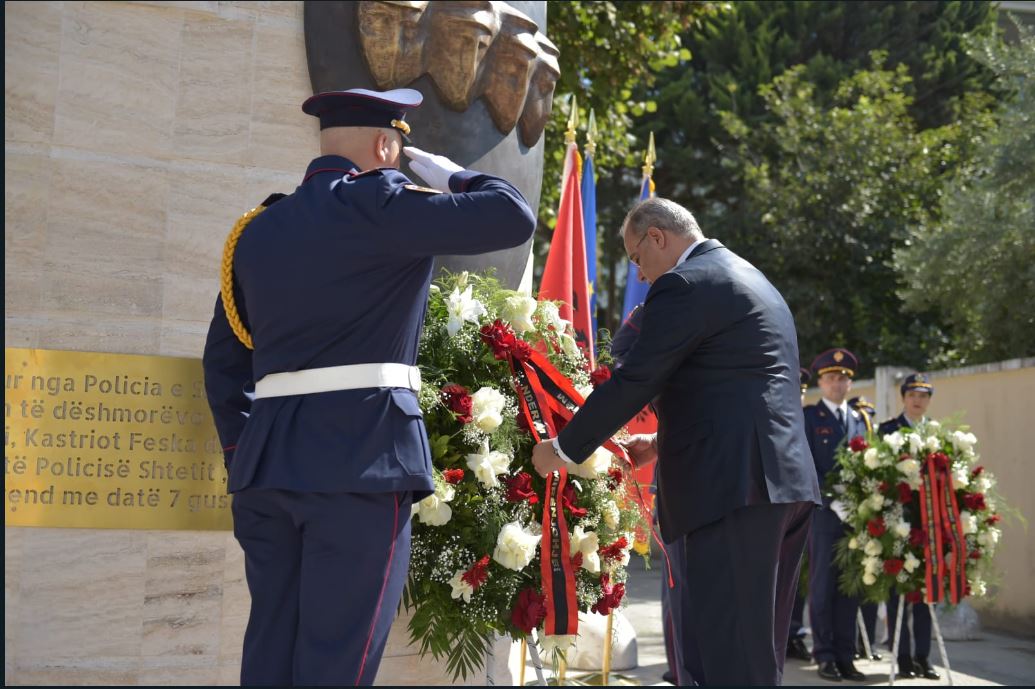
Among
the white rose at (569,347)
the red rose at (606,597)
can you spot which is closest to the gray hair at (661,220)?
the white rose at (569,347)

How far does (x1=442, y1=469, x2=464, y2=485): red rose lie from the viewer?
391 centimetres

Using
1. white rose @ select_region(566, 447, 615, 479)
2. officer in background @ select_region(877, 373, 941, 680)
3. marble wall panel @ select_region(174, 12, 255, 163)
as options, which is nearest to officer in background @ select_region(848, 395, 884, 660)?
officer in background @ select_region(877, 373, 941, 680)

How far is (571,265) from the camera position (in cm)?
752

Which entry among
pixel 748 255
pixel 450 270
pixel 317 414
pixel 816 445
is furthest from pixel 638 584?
pixel 317 414

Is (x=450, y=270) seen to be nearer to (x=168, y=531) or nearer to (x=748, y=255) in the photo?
(x=168, y=531)

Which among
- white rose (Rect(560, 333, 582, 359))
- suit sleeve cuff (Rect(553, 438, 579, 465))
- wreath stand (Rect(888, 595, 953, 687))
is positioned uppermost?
white rose (Rect(560, 333, 582, 359))

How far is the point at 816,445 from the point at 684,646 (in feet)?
14.8

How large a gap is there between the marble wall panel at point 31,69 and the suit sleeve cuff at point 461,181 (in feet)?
6.32

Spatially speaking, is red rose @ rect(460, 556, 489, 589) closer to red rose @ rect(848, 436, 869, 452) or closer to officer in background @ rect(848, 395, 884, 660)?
red rose @ rect(848, 436, 869, 452)

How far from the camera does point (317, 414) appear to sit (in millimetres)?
3035

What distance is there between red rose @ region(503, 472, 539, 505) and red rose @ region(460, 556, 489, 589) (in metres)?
0.23

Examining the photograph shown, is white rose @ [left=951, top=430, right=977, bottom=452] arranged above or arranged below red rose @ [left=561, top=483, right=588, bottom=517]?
above

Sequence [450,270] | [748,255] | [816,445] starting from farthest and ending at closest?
[748,255] → [816,445] → [450,270]

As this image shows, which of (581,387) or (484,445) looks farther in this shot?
(581,387)
